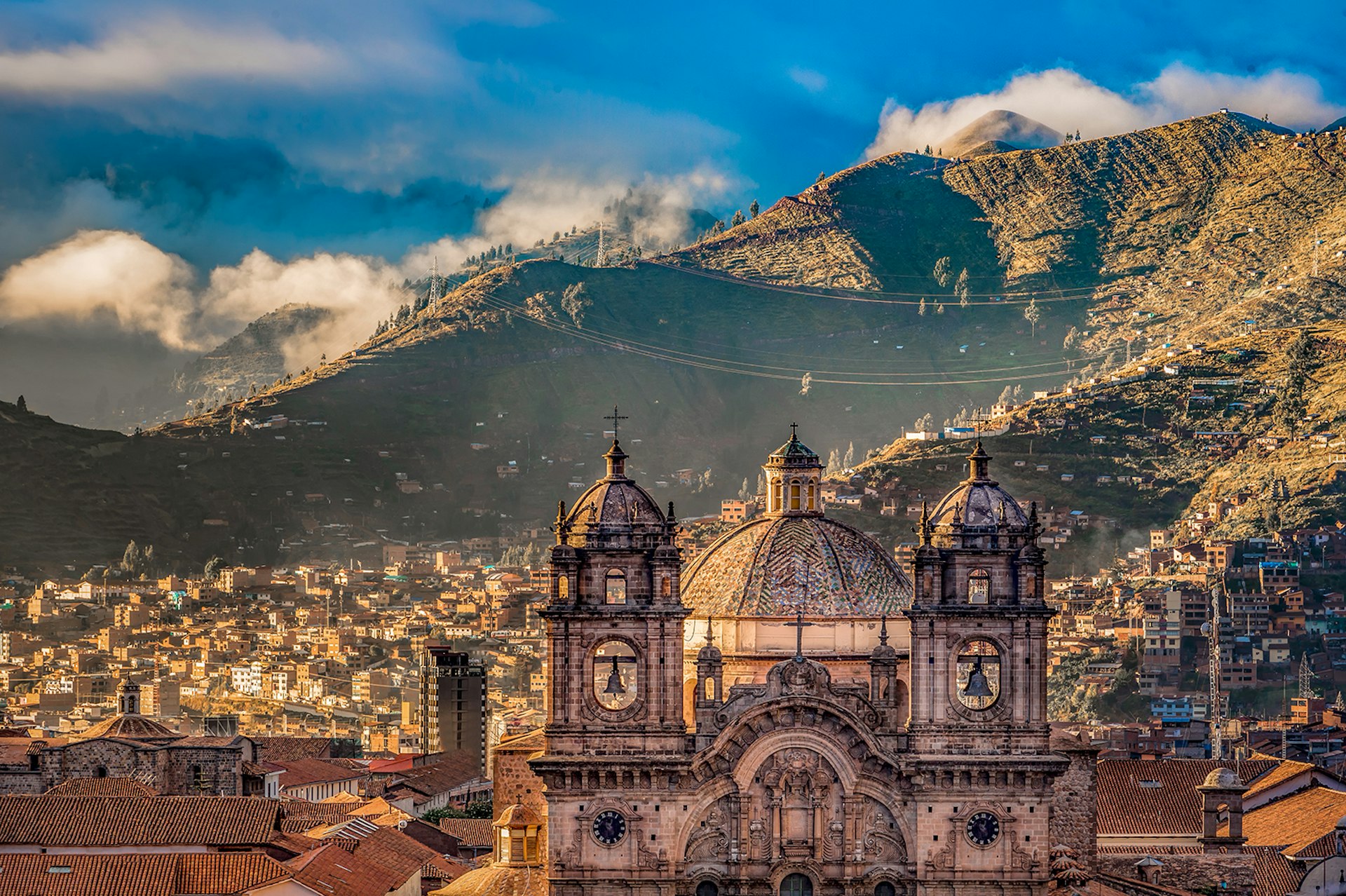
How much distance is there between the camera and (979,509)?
5891 cm

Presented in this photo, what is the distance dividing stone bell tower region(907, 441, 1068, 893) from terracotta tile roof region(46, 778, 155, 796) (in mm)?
35395

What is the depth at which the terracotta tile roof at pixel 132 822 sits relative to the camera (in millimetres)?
76688

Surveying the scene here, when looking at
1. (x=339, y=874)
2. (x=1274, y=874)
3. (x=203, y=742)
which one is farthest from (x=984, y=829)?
(x=203, y=742)

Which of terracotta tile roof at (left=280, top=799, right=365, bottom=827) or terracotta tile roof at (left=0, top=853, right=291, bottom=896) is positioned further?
terracotta tile roof at (left=280, top=799, right=365, bottom=827)

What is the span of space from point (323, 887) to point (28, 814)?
1260 cm

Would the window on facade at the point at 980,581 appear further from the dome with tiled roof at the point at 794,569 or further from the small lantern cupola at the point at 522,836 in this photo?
the small lantern cupola at the point at 522,836

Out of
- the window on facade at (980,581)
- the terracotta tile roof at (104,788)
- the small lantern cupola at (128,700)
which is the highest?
the window on facade at (980,581)

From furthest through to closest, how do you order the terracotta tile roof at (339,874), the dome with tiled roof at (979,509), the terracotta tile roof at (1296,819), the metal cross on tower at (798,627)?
the terracotta tile roof at (1296,819)
the terracotta tile roof at (339,874)
the metal cross on tower at (798,627)
the dome with tiled roof at (979,509)

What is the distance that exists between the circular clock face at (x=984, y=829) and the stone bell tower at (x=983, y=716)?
2cm

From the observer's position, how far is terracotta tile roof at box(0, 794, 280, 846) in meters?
76.7

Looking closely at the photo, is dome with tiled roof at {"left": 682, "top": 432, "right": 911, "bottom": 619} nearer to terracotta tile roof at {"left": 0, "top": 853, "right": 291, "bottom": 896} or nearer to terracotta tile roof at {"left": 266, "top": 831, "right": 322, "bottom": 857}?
terracotta tile roof at {"left": 0, "top": 853, "right": 291, "bottom": 896}

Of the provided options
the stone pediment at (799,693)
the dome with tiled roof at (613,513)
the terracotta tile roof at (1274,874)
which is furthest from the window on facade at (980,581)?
the terracotta tile roof at (1274,874)

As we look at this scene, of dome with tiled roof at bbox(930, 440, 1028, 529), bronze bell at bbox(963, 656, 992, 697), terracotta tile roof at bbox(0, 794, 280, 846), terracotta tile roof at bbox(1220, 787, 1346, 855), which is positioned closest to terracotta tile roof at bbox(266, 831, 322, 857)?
terracotta tile roof at bbox(0, 794, 280, 846)

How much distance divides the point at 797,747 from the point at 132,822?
28.8 metres
